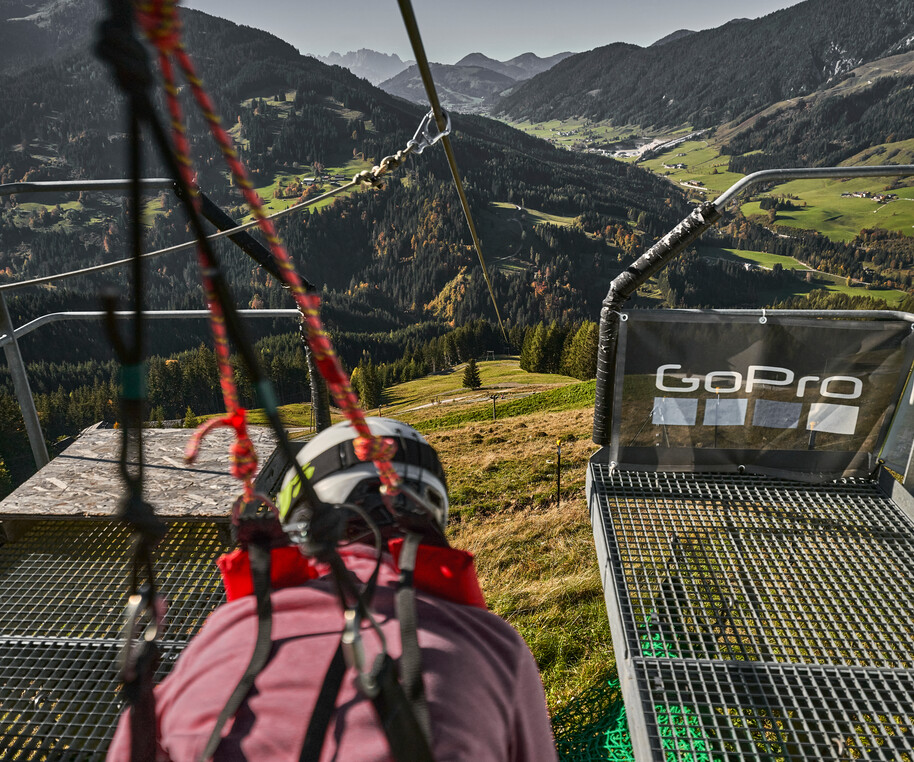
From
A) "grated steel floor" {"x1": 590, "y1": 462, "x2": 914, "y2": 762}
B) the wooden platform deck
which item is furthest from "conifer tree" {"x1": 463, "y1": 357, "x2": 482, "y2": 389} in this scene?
"grated steel floor" {"x1": 590, "y1": 462, "x2": 914, "y2": 762}

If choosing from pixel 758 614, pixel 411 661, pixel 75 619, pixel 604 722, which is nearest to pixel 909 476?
pixel 758 614

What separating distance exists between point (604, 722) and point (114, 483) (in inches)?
161

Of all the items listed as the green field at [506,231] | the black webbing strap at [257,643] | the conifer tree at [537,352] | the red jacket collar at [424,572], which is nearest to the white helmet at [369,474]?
the red jacket collar at [424,572]

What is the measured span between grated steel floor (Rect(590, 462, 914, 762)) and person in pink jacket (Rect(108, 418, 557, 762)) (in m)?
1.59

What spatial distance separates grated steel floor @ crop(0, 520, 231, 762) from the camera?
8.96 ft

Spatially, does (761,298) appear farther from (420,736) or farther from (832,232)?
(420,736)

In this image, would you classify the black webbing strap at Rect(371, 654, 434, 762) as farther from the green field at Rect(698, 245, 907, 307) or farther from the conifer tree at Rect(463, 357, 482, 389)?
the green field at Rect(698, 245, 907, 307)

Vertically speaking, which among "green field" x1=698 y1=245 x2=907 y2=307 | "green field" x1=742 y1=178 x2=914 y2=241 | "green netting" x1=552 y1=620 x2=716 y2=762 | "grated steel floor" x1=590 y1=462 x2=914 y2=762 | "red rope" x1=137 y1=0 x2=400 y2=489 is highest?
"red rope" x1=137 y1=0 x2=400 y2=489

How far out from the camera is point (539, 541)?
6.15m

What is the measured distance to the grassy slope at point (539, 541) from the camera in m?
4.10

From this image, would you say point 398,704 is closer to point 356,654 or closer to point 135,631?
point 356,654

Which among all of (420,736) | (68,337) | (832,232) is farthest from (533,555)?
(832,232)

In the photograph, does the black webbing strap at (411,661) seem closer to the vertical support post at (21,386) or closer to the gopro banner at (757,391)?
the gopro banner at (757,391)

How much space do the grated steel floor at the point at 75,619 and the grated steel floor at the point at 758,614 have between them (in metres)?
2.56
